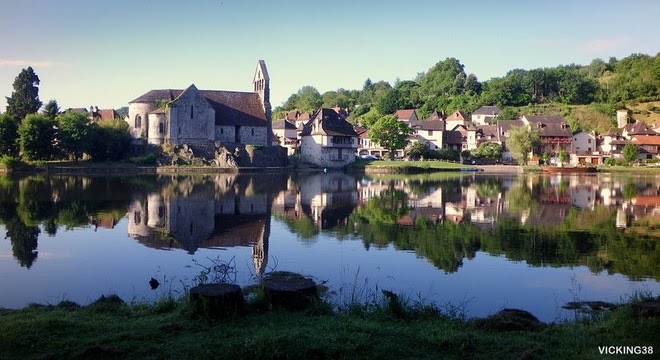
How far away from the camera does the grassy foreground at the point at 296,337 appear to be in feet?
26.3

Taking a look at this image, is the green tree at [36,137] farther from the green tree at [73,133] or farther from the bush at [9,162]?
the bush at [9,162]

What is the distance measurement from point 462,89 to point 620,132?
5613cm

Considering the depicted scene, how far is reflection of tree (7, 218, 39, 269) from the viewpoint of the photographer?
1789 cm

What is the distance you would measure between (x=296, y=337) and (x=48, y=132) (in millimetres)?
70978

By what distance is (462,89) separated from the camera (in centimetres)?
16075

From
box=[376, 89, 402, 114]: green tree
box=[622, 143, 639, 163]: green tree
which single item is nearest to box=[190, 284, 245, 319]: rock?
box=[622, 143, 639, 163]: green tree

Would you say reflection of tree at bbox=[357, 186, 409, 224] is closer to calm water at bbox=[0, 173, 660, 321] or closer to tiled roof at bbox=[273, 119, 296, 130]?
calm water at bbox=[0, 173, 660, 321]

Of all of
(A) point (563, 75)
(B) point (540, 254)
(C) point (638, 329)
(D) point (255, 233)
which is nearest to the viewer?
(C) point (638, 329)

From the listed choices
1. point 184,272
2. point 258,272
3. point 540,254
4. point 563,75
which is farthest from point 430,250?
point 563,75

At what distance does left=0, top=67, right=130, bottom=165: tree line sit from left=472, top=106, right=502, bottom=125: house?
276 ft

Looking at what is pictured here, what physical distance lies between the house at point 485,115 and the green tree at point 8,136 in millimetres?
95478

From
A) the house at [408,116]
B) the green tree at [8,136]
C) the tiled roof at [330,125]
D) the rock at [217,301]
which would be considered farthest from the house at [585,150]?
the rock at [217,301]

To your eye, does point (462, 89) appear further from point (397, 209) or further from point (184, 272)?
point (184, 272)

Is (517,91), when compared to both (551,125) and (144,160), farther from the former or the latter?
(144,160)
